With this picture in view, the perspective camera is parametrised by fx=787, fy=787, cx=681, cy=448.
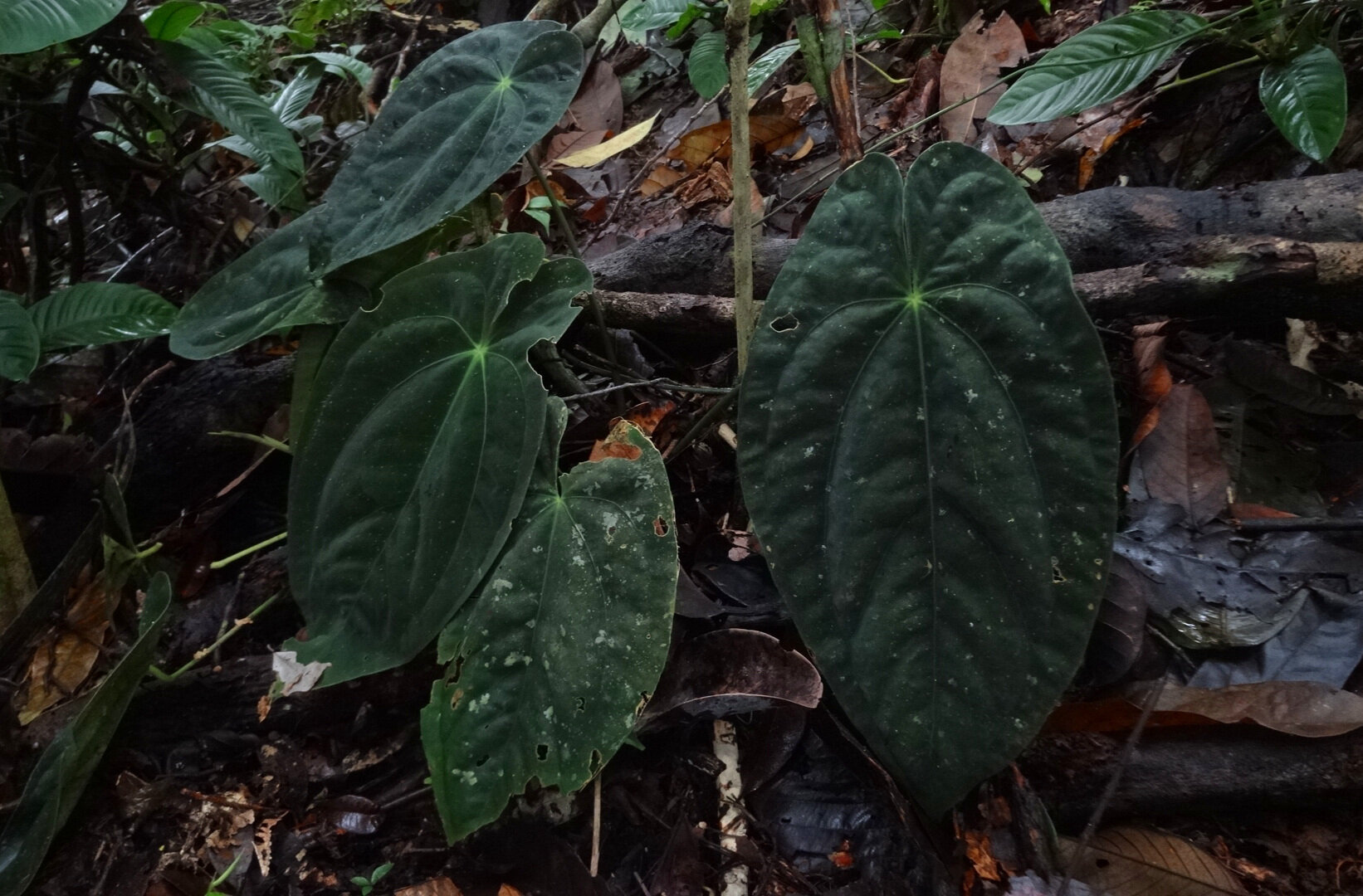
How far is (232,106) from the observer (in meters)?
1.44

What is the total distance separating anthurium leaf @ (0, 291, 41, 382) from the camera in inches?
48.1

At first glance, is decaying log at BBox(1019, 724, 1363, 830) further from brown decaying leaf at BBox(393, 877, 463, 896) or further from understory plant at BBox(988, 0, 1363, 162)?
understory plant at BBox(988, 0, 1363, 162)

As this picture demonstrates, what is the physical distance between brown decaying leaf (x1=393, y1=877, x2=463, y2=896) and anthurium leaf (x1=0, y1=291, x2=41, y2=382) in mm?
978

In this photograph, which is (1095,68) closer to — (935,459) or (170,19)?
(935,459)

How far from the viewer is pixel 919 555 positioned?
74 cm

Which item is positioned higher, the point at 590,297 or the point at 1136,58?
the point at 1136,58

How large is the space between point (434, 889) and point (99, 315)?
1091 mm

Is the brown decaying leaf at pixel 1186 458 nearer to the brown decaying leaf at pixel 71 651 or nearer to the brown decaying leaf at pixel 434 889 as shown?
the brown decaying leaf at pixel 434 889

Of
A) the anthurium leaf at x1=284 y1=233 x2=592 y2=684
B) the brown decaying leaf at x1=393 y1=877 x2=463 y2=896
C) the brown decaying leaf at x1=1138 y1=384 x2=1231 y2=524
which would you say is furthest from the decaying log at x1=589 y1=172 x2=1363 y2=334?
the brown decaying leaf at x1=393 y1=877 x2=463 y2=896

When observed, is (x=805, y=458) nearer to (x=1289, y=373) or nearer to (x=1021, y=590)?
(x=1021, y=590)

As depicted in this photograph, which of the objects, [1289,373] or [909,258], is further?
[1289,373]

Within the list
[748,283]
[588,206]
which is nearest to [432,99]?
[748,283]

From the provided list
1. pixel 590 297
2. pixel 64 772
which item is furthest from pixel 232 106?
pixel 64 772

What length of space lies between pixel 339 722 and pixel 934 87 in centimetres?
176
